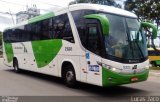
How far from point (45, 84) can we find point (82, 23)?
3.67m

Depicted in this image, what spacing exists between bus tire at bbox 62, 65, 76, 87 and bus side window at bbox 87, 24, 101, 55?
5.54 ft

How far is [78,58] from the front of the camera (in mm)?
11500

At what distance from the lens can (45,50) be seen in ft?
46.9

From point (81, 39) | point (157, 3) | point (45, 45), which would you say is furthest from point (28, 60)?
point (157, 3)

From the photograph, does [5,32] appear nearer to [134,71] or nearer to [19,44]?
[19,44]

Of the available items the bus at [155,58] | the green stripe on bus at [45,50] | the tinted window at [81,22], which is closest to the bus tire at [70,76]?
the green stripe on bus at [45,50]

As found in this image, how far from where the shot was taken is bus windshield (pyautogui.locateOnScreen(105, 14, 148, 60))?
33.4ft

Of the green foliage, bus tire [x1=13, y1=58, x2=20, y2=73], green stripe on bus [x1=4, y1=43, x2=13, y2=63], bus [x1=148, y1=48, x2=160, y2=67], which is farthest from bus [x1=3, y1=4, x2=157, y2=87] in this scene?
bus [x1=148, y1=48, x2=160, y2=67]

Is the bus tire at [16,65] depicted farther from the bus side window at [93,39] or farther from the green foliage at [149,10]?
the green foliage at [149,10]

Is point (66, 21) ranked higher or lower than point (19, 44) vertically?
higher

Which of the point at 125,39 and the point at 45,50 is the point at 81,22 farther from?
the point at 45,50

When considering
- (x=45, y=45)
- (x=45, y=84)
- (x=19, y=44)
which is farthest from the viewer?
(x=19, y=44)

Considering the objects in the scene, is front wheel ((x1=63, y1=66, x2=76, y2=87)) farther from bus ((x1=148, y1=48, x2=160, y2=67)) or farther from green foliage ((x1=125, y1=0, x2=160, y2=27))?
bus ((x1=148, y1=48, x2=160, y2=67))

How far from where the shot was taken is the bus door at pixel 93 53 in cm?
1032
